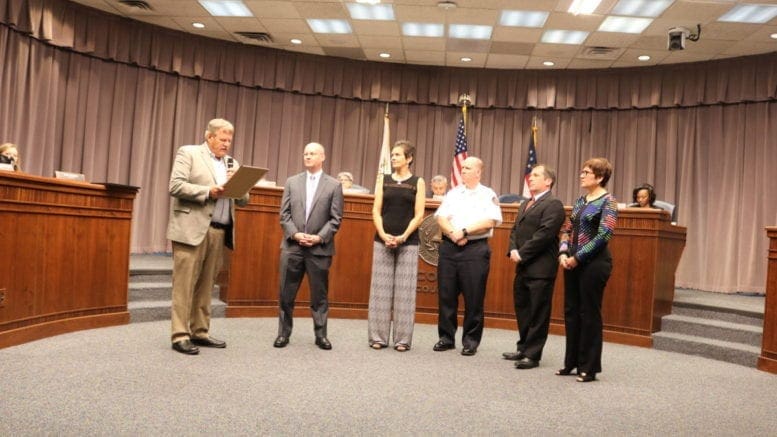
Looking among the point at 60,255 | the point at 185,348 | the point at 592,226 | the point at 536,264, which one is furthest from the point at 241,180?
the point at 592,226

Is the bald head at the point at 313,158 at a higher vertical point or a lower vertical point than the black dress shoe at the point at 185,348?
higher

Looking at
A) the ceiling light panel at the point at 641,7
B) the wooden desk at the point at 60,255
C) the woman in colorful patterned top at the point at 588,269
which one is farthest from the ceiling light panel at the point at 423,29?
the woman in colorful patterned top at the point at 588,269

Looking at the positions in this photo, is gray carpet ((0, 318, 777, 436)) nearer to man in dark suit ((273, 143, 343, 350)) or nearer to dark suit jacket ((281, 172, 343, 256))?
man in dark suit ((273, 143, 343, 350))

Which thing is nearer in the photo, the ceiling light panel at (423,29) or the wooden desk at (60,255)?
the wooden desk at (60,255)

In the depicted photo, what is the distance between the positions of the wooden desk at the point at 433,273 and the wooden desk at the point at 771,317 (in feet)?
2.88

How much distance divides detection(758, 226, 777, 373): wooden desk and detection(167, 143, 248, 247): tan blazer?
13.0 feet

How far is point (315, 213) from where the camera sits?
4.42 m

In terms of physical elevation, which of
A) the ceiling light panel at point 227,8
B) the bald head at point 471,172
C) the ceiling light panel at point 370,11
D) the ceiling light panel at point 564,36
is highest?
the ceiling light panel at point 564,36

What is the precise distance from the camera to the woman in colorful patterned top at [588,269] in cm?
377

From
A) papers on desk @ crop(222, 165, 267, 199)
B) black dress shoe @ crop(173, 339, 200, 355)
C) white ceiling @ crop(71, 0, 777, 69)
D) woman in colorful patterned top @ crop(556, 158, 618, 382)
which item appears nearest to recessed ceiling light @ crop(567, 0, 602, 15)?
white ceiling @ crop(71, 0, 777, 69)

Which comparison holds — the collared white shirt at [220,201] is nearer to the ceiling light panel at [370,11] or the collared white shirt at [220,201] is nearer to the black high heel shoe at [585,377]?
the black high heel shoe at [585,377]

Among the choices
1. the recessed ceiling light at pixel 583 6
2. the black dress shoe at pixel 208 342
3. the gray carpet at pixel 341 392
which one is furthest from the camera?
the recessed ceiling light at pixel 583 6

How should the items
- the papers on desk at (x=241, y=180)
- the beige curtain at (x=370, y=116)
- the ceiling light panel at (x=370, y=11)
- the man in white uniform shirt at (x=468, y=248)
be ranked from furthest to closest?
1. the beige curtain at (x=370, y=116)
2. the ceiling light panel at (x=370, y=11)
3. the man in white uniform shirt at (x=468, y=248)
4. the papers on desk at (x=241, y=180)

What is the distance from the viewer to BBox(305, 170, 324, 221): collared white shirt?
4.43 meters
